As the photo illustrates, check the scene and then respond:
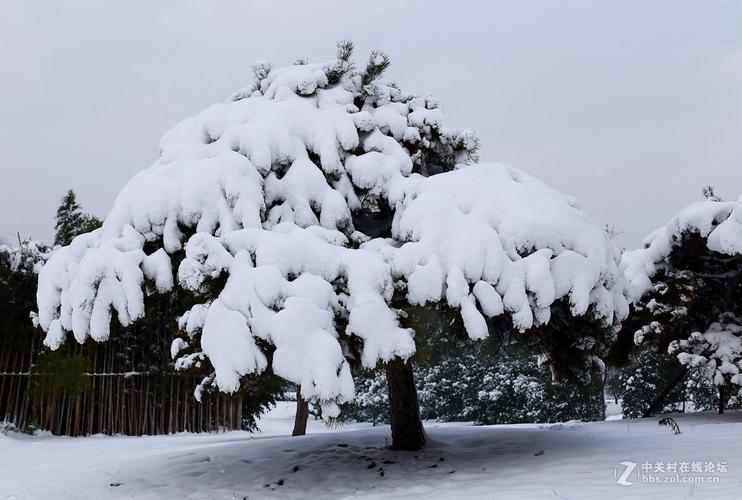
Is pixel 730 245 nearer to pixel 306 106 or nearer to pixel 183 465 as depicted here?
pixel 306 106

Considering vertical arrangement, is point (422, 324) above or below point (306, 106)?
below

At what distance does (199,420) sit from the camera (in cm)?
1312

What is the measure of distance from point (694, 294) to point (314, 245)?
6.24 metres

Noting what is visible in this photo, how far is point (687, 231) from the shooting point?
30.3 feet

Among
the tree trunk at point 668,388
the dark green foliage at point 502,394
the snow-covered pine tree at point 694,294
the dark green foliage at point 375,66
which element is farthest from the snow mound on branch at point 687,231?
the dark green foliage at point 502,394

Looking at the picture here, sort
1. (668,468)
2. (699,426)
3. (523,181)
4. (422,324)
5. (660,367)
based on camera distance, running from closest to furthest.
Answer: (668,468), (422,324), (523,181), (699,426), (660,367)

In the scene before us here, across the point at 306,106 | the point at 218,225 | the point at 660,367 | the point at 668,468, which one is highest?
the point at 306,106

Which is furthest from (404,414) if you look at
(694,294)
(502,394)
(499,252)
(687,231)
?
(502,394)

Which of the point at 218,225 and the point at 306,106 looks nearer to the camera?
the point at 218,225

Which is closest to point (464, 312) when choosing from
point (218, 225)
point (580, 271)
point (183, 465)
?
point (580, 271)

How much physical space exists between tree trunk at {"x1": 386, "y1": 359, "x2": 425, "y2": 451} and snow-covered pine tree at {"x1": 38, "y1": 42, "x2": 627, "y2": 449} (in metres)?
0.02

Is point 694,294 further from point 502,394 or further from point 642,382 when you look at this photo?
point 502,394

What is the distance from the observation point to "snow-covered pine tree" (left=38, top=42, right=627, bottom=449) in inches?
197

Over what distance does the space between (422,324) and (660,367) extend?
41.6ft
